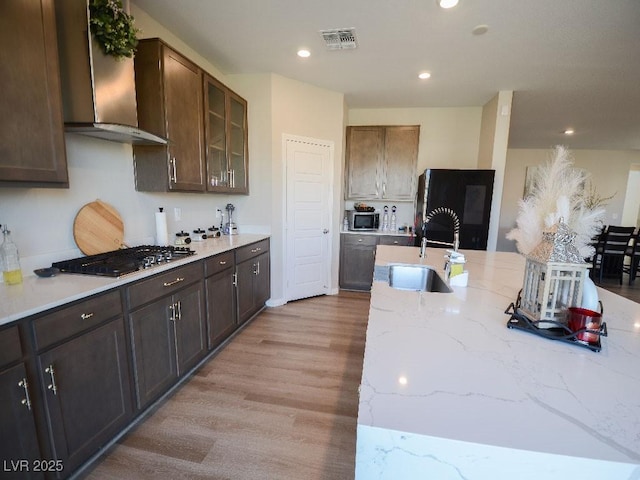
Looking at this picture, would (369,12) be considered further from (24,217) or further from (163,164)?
(24,217)

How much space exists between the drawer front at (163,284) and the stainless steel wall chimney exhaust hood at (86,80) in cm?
92

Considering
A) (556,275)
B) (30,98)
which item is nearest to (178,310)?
(30,98)

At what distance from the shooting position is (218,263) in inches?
99.8

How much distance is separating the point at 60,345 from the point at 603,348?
211 centimetres

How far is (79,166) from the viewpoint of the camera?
1.91 m

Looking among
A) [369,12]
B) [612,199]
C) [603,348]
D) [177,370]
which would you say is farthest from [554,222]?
[612,199]

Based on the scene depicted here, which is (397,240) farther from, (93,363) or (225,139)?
(93,363)

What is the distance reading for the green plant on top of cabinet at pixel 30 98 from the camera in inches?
49.8

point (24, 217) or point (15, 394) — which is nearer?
point (15, 394)

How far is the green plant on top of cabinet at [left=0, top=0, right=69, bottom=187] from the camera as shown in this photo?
1.26 m

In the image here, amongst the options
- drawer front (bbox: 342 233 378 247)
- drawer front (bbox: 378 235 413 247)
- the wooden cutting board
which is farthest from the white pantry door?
the wooden cutting board

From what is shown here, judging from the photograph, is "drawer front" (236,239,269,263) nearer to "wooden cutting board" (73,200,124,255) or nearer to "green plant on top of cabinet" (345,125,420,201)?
"wooden cutting board" (73,200,124,255)

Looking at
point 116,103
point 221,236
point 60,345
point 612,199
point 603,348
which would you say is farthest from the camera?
point 612,199

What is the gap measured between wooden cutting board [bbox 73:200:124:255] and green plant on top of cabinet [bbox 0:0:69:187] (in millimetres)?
524
